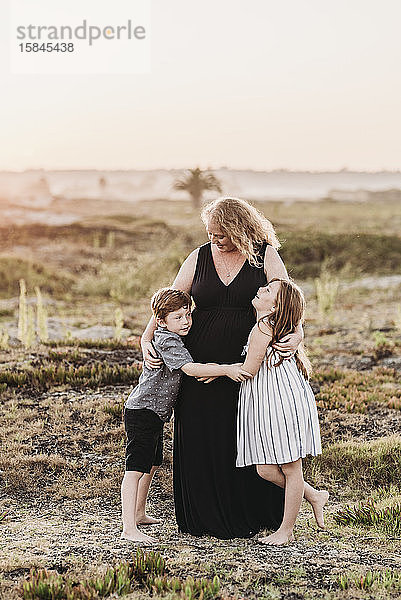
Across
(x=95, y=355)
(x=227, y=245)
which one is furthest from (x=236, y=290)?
(x=95, y=355)

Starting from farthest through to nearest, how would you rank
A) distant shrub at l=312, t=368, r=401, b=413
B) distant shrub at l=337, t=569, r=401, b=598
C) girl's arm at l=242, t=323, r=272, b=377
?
distant shrub at l=312, t=368, r=401, b=413, girl's arm at l=242, t=323, r=272, b=377, distant shrub at l=337, t=569, r=401, b=598

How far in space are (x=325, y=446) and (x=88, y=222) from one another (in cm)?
3536

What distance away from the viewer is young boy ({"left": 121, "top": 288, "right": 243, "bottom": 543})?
5.52 meters

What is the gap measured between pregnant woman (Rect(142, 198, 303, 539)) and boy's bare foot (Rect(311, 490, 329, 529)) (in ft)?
0.95

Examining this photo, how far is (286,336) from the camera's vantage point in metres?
5.40

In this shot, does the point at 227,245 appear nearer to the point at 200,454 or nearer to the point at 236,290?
the point at 236,290

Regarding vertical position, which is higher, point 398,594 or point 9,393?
point 9,393

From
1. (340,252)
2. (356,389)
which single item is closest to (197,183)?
(340,252)

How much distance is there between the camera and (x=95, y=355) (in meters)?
11.6

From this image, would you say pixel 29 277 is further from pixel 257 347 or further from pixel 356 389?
pixel 257 347

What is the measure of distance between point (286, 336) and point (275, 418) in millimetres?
582

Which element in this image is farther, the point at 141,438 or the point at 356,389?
the point at 356,389

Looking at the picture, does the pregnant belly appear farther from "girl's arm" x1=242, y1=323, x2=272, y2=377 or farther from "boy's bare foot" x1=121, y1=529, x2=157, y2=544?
"boy's bare foot" x1=121, y1=529, x2=157, y2=544

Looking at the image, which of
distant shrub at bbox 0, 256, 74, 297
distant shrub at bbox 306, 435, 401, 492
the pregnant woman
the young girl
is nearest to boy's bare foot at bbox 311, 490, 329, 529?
the pregnant woman
